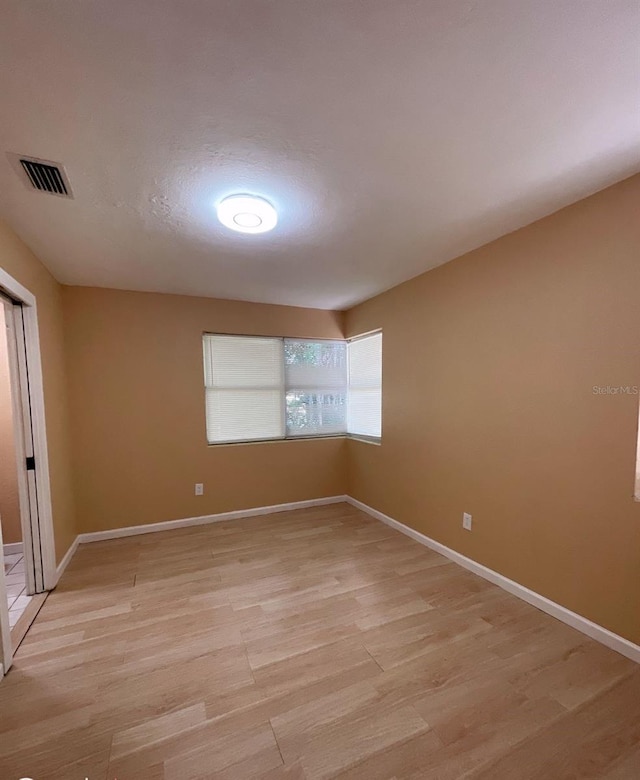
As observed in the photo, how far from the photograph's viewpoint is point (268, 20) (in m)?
0.89

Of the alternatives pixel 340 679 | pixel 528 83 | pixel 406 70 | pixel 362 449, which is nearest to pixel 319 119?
pixel 406 70

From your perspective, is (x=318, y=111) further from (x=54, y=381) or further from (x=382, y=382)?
(x=54, y=381)

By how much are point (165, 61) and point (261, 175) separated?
21.9 inches

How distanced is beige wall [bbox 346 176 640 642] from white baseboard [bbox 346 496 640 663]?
5 centimetres

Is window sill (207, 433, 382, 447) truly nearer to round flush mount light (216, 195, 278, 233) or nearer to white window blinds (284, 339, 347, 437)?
white window blinds (284, 339, 347, 437)

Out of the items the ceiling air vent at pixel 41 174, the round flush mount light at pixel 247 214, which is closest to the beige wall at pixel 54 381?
the ceiling air vent at pixel 41 174

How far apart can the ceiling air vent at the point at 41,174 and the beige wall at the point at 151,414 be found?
1.69 meters

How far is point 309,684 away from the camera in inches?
60.4

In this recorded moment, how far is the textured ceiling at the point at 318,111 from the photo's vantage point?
90 cm

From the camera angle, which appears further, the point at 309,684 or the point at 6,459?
the point at 6,459

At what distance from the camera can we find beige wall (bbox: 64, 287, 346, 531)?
3.06 m

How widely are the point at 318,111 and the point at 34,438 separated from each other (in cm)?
258
